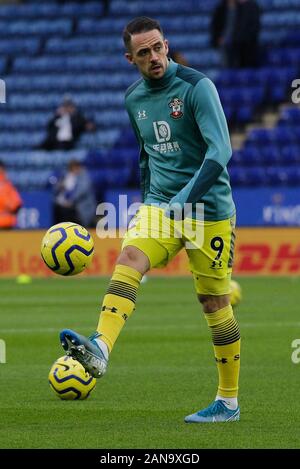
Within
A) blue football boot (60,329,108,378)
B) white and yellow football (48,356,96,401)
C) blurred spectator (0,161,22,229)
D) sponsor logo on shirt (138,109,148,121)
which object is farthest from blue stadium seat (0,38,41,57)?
blue football boot (60,329,108,378)

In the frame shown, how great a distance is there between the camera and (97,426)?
7141 millimetres

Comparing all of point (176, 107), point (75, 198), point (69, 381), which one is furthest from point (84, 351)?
point (75, 198)

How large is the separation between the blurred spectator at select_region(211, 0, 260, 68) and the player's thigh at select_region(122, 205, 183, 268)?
18281 millimetres

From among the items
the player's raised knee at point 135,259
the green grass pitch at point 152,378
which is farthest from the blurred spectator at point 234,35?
the player's raised knee at point 135,259

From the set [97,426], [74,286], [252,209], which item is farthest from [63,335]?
[252,209]

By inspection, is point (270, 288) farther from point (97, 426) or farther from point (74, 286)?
point (97, 426)

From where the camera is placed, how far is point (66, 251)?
24.3 ft

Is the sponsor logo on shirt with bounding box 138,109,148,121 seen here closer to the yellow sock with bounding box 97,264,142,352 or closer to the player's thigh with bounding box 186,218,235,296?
the player's thigh with bounding box 186,218,235,296

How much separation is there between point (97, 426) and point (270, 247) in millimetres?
14745

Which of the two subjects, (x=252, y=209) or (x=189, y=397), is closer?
(x=189, y=397)

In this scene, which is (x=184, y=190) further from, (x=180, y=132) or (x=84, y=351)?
(x=84, y=351)

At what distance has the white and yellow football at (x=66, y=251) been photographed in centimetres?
743

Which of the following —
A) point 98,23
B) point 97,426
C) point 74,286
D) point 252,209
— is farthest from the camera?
point 98,23

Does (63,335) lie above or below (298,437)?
above
